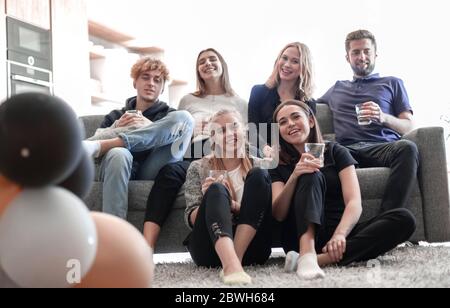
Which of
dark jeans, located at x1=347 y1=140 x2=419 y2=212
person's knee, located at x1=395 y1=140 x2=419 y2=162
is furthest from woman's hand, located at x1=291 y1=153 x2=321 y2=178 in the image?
person's knee, located at x1=395 y1=140 x2=419 y2=162

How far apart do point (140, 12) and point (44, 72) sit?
5.04 ft

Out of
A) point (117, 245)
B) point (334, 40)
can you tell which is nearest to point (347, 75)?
point (334, 40)

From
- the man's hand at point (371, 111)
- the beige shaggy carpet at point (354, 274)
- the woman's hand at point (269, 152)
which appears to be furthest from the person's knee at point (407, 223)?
the man's hand at point (371, 111)

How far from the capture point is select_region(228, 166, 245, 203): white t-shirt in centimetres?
208

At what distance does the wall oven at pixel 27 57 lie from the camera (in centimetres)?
405

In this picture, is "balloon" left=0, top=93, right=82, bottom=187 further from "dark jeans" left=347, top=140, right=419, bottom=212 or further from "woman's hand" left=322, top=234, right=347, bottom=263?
"dark jeans" left=347, top=140, right=419, bottom=212

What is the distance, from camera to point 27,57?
423 cm

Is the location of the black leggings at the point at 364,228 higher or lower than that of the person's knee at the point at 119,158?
lower

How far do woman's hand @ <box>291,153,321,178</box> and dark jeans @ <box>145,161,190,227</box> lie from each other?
601 millimetres

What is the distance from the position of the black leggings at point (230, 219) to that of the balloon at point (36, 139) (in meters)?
0.91

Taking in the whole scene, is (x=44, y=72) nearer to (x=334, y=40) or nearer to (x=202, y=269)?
(x=334, y=40)

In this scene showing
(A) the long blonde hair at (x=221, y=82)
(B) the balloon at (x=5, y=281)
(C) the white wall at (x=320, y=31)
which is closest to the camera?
(B) the balloon at (x=5, y=281)

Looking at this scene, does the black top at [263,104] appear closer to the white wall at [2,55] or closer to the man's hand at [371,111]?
the man's hand at [371,111]
